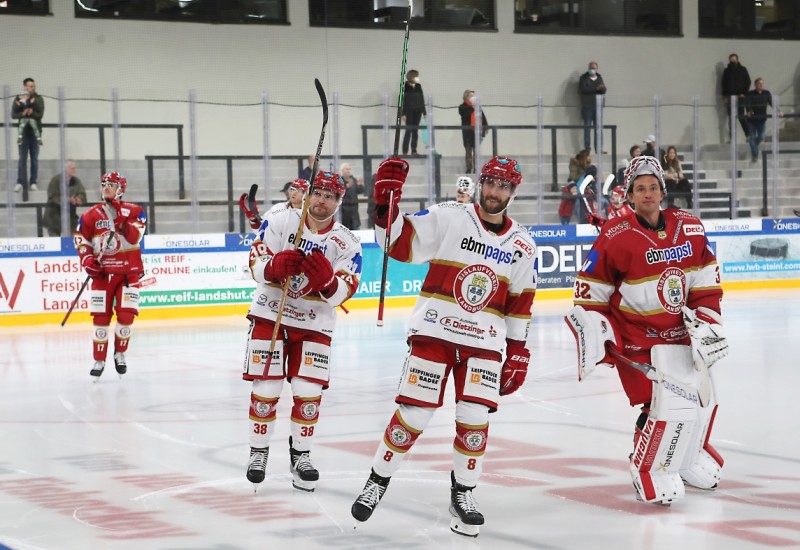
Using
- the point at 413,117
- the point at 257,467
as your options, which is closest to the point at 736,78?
the point at 413,117

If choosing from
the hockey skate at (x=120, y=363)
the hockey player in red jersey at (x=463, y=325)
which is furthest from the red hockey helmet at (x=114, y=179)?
the hockey player in red jersey at (x=463, y=325)

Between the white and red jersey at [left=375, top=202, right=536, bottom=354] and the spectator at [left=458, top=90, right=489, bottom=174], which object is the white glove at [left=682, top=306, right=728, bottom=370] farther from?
the spectator at [left=458, top=90, right=489, bottom=174]

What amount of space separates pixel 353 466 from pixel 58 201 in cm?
1086

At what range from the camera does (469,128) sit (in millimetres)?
19297

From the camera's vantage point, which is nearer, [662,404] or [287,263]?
[662,404]

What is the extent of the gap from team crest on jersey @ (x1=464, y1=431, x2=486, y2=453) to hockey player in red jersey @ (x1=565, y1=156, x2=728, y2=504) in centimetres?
76

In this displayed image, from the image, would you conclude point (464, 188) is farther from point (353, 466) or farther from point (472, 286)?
point (472, 286)

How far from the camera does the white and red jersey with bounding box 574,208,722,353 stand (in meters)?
5.99

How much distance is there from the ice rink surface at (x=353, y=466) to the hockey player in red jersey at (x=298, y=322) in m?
0.29

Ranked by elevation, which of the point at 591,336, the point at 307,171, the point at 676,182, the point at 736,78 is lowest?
the point at 591,336

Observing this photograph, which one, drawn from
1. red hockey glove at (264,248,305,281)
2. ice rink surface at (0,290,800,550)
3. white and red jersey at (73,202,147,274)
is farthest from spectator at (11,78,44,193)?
red hockey glove at (264,248,305,281)

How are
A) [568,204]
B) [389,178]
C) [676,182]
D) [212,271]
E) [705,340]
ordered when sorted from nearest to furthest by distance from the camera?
[389,178] → [705,340] → [212,271] → [568,204] → [676,182]

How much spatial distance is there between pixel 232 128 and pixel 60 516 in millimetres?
12348

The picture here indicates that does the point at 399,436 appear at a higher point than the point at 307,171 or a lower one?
lower
